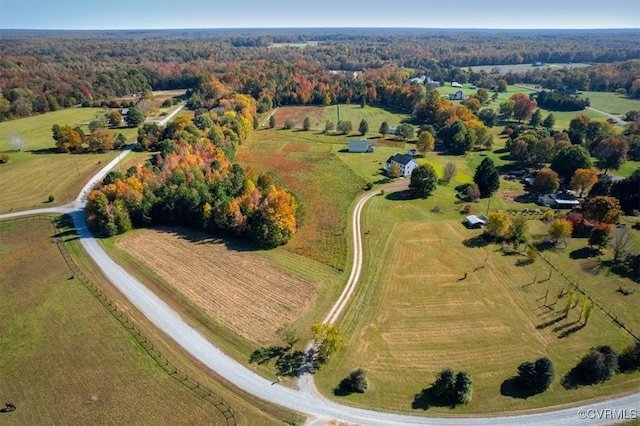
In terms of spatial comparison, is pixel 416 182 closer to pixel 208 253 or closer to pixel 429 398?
pixel 208 253

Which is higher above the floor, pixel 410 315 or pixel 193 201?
pixel 193 201

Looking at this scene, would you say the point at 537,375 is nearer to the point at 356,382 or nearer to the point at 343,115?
the point at 356,382

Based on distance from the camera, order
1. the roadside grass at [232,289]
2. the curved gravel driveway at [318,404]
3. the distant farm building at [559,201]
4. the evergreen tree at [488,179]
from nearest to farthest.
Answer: the curved gravel driveway at [318,404], the roadside grass at [232,289], the distant farm building at [559,201], the evergreen tree at [488,179]

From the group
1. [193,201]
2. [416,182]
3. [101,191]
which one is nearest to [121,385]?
[193,201]

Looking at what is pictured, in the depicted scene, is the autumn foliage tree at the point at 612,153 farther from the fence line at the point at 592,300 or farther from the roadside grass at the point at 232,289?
the roadside grass at the point at 232,289

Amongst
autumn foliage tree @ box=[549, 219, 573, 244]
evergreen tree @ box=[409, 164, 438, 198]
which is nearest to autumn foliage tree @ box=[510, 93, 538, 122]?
evergreen tree @ box=[409, 164, 438, 198]

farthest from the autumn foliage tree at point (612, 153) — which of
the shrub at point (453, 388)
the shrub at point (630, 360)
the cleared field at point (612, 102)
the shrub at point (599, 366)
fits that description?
→ the shrub at point (453, 388)

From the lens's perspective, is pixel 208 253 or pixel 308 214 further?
pixel 308 214
